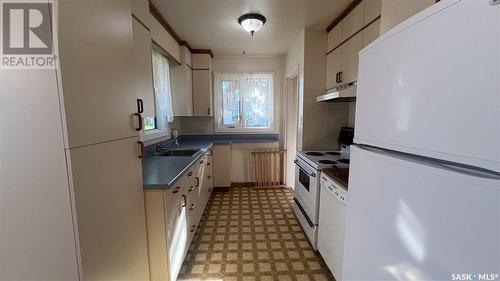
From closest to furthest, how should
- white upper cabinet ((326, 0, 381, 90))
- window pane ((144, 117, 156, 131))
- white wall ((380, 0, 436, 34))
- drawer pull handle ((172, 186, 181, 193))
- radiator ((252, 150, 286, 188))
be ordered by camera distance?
white wall ((380, 0, 436, 34))
drawer pull handle ((172, 186, 181, 193))
white upper cabinet ((326, 0, 381, 90))
window pane ((144, 117, 156, 131))
radiator ((252, 150, 286, 188))

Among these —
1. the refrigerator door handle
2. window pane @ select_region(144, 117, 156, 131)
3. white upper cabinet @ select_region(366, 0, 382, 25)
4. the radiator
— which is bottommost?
the radiator

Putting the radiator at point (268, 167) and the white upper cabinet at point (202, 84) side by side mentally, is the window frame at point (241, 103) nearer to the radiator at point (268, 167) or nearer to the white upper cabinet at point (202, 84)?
the white upper cabinet at point (202, 84)

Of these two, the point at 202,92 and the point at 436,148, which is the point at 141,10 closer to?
the point at 202,92

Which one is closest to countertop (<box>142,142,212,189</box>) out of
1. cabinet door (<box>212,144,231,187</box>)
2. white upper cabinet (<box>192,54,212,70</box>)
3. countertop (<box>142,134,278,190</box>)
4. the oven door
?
countertop (<box>142,134,278,190</box>)

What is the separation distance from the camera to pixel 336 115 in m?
2.63

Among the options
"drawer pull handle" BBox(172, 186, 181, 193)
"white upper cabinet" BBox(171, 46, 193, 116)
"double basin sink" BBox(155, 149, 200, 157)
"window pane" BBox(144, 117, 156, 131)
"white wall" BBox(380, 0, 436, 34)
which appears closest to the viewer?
"white wall" BBox(380, 0, 436, 34)

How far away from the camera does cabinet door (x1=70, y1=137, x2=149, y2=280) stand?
2.76 ft

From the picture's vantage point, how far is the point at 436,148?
0.54 metres

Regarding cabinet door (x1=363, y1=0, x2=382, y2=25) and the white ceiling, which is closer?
cabinet door (x1=363, y1=0, x2=382, y2=25)

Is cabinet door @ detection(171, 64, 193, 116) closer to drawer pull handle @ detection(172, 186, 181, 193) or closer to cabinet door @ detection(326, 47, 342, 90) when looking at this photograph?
drawer pull handle @ detection(172, 186, 181, 193)

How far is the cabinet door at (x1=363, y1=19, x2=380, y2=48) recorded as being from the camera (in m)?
1.59

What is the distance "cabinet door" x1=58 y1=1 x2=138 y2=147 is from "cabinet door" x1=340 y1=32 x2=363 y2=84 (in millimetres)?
1852

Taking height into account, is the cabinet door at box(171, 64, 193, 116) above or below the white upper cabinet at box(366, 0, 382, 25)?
below

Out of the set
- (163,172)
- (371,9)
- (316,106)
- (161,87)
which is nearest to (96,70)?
(163,172)
